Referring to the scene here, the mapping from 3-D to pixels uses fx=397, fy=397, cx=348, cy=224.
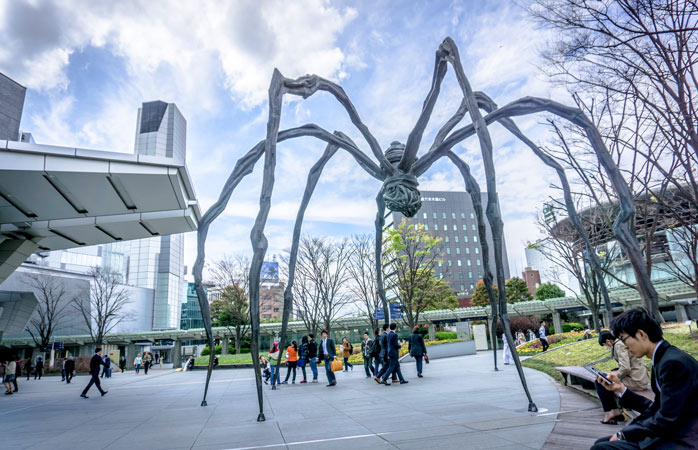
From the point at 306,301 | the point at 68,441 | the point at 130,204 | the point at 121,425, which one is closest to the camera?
the point at 68,441

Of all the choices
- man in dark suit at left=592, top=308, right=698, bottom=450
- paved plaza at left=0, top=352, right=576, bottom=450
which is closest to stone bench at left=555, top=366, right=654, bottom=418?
paved plaza at left=0, top=352, right=576, bottom=450

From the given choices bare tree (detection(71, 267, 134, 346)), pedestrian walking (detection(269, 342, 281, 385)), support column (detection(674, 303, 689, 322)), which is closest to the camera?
pedestrian walking (detection(269, 342, 281, 385))

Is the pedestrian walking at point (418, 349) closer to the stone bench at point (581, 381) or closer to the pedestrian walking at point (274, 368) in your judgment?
the pedestrian walking at point (274, 368)

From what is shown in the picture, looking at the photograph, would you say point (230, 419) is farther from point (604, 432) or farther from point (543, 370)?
point (543, 370)

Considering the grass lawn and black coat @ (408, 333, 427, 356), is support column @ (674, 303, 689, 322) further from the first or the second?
black coat @ (408, 333, 427, 356)

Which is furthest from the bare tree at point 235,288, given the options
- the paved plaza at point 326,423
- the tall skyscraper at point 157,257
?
the tall skyscraper at point 157,257

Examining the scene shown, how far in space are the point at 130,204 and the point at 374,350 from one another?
29.9ft

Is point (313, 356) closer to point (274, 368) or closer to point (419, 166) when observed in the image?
point (274, 368)

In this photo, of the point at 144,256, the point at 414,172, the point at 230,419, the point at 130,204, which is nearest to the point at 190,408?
the point at 230,419

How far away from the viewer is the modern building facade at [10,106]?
14461 millimetres

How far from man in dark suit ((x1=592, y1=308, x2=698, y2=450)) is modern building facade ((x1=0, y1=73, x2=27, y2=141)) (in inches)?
758

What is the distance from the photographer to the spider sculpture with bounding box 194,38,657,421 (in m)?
4.04

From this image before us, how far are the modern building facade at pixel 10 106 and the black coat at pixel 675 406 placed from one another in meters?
19.4

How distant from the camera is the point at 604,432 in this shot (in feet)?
13.4
